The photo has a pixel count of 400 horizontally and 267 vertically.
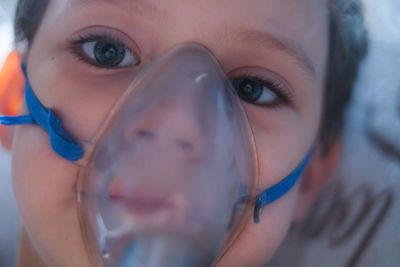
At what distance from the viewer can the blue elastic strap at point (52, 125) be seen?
73 centimetres

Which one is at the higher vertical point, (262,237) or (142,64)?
(142,64)

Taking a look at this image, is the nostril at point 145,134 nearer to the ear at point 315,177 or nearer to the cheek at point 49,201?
Result: the cheek at point 49,201

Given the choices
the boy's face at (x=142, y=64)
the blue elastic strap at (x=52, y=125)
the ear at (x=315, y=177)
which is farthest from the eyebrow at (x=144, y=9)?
the ear at (x=315, y=177)

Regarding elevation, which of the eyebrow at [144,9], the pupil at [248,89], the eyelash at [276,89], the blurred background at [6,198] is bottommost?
the blurred background at [6,198]

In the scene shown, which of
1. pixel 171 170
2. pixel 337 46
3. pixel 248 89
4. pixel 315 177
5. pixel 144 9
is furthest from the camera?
pixel 315 177

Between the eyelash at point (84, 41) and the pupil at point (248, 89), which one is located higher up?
the pupil at point (248, 89)

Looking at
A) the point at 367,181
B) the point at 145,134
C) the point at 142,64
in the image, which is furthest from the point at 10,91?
the point at 367,181

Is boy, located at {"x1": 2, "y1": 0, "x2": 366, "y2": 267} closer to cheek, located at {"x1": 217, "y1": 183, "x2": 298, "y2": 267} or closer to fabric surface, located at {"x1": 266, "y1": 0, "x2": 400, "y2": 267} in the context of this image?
cheek, located at {"x1": 217, "y1": 183, "x2": 298, "y2": 267}

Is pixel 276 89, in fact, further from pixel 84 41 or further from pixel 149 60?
pixel 84 41

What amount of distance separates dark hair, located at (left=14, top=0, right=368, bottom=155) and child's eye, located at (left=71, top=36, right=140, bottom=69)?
138 mm

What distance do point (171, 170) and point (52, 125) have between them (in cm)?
27

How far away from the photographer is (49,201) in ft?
2.44

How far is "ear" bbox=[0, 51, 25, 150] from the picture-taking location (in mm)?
945

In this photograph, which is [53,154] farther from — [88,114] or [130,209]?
[130,209]
